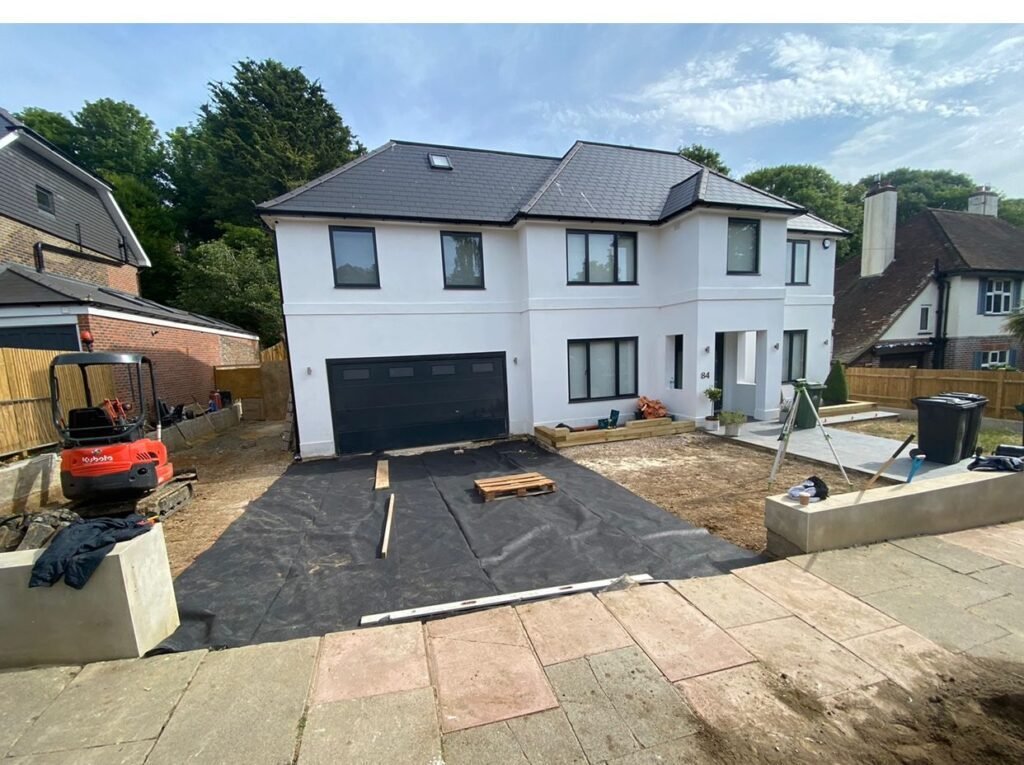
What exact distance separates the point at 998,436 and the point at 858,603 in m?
9.78

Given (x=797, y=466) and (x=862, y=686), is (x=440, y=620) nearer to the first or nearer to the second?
(x=862, y=686)

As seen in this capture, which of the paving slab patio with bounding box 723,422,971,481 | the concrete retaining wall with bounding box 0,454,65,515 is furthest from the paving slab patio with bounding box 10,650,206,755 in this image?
the paving slab patio with bounding box 723,422,971,481

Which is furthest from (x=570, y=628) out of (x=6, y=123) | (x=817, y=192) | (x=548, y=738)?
(x=817, y=192)

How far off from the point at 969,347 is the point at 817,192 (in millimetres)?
15548

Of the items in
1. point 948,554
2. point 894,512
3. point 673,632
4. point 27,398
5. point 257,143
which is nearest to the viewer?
point 673,632

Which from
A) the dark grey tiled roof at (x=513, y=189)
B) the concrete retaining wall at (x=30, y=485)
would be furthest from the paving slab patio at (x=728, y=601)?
the concrete retaining wall at (x=30, y=485)

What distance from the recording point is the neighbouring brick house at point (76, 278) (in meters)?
9.14

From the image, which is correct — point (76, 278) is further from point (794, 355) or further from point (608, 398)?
point (794, 355)

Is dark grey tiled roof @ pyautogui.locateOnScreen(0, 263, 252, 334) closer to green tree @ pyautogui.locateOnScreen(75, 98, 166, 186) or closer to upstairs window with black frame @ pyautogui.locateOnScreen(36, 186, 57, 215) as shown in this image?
upstairs window with black frame @ pyautogui.locateOnScreen(36, 186, 57, 215)

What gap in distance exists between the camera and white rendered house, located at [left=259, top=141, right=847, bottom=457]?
30.0ft

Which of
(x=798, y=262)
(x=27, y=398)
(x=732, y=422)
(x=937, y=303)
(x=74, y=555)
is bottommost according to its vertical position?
(x=732, y=422)

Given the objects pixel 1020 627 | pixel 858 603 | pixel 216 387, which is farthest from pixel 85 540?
pixel 216 387

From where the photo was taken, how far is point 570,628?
10.1 feet

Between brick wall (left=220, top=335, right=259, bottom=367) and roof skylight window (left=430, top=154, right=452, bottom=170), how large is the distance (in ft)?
39.3
